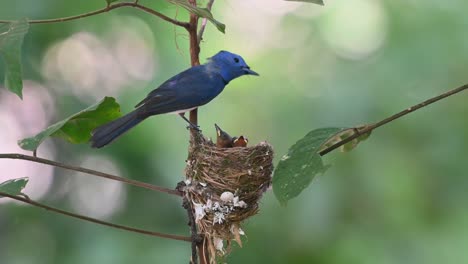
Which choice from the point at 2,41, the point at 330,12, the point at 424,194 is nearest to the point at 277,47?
the point at 330,12

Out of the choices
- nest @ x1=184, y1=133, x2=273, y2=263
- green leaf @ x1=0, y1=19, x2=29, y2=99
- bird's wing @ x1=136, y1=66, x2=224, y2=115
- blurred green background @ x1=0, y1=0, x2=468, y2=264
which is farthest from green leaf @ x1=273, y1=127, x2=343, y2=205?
blurred green background @ x1=0, y1=0, x2=468, y2=264

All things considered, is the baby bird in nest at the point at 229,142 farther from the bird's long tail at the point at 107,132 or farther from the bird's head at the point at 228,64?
the bird's long tail at the point at 107,132

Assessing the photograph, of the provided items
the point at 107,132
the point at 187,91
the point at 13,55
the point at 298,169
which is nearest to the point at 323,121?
the point at 187,91

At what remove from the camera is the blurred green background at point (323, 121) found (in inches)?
114

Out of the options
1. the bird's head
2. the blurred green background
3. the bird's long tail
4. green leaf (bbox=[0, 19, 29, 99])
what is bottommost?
the blurred green background

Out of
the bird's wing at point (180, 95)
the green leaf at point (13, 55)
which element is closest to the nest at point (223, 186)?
the bird's wing at point (180, 95)

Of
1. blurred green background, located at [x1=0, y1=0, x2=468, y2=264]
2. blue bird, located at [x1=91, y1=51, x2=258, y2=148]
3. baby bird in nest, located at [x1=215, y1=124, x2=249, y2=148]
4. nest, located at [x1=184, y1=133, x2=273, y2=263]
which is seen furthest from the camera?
blurred green background, located at [x1=0, y1=0, x2=468, y2=264]

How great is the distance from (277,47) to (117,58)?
0.71 meters

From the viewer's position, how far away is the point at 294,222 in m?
2.95

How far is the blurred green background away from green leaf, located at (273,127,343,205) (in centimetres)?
157

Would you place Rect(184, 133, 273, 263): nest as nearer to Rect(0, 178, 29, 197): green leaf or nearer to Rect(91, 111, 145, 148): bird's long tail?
Rect(91, 111, 145, 148): bird's long tail

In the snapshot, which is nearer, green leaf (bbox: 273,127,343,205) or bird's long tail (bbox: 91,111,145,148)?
green leaf (bbox: 273,127,343,205)

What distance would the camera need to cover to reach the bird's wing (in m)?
1.85

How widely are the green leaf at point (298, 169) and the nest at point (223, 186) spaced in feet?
0.93
